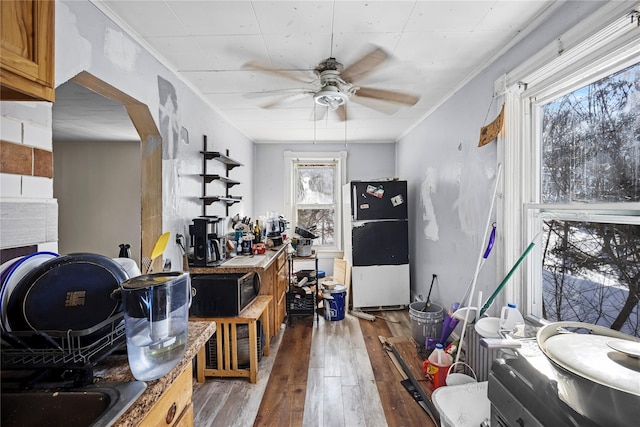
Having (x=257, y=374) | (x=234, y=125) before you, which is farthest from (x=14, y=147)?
(x=234, y=125)

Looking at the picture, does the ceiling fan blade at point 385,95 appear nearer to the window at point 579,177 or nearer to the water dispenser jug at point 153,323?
the window at point 579,177

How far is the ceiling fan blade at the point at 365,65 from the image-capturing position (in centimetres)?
206

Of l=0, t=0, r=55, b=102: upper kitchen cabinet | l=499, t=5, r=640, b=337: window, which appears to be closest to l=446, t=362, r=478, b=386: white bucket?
l=499, t=5, r=640, b=337: window

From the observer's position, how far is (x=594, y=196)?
4.85ft

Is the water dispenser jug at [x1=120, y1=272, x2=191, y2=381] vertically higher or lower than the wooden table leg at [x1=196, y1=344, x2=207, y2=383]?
higher

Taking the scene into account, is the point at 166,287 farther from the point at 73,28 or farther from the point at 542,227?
the point at 542,227

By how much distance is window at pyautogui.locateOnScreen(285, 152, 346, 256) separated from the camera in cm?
487

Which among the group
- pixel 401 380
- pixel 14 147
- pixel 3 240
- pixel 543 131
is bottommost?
pixel 401 380

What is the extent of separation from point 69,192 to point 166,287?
5.10 m

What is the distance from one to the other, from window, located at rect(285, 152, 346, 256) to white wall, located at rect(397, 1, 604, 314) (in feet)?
4.19

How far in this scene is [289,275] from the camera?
3773mm

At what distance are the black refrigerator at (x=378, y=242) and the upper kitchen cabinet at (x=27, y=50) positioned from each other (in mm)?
3249

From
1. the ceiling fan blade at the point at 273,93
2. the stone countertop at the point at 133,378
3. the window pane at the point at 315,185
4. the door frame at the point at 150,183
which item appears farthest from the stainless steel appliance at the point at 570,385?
the window pane at the point at 315,185

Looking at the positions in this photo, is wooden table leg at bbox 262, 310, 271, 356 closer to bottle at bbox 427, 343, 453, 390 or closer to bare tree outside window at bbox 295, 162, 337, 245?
bottle at bbox 427, 343, 453, 390
